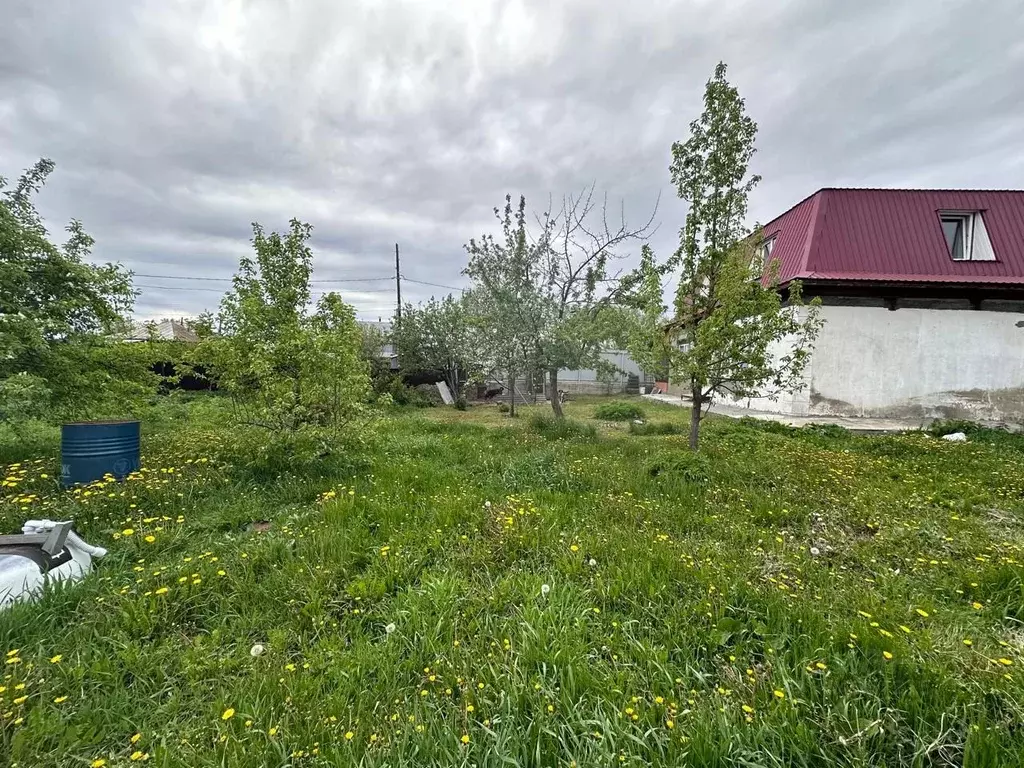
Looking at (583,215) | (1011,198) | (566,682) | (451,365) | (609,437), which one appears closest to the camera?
(566,682)

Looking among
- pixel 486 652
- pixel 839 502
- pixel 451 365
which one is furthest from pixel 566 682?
pixel 451 365

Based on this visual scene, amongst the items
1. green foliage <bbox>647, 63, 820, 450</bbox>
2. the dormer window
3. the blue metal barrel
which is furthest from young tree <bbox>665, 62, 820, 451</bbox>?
the dormer window

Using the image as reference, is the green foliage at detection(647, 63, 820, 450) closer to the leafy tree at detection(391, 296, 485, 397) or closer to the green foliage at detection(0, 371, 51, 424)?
the green foliage at detection(0, 371, 51, 424)

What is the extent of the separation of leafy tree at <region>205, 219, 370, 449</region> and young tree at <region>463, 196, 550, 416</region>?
17.2 ft

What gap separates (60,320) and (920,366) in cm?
1666

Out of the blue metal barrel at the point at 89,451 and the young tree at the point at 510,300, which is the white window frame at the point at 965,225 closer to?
the young tree at the point at 510,300

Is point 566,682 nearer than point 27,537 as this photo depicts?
Yes

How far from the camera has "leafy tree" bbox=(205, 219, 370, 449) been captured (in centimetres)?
474

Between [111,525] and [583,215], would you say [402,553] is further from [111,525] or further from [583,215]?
[583,215]

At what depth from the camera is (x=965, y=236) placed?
38.3ft

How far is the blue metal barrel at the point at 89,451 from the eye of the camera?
4.44 metres

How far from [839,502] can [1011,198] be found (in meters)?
14.2

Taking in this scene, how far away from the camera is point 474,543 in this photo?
3.27 m

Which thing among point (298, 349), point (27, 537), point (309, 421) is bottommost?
point (27, 537)
